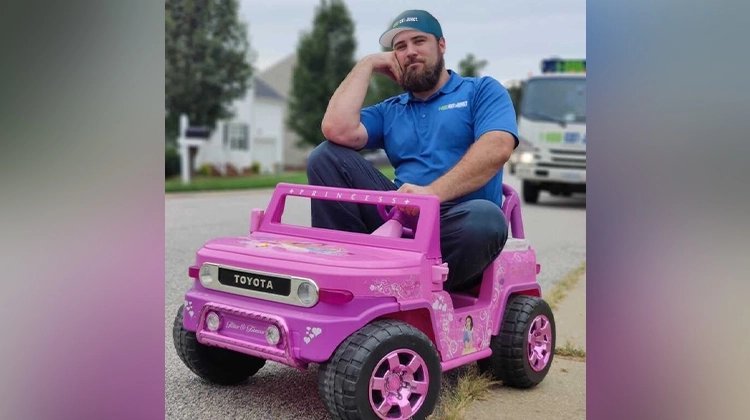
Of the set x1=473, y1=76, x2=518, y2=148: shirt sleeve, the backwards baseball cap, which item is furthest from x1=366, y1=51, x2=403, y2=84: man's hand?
x1=473, y1=76, x2=518, y2=148: shirt sleeve

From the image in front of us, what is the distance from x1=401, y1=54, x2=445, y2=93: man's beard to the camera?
10.9 feet

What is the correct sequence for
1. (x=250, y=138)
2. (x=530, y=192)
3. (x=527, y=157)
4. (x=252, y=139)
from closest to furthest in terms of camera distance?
1. (x=527, y=157)
2. (x=530, y=192)
3. (x=250, y=138)
4. (x=252, y=139)

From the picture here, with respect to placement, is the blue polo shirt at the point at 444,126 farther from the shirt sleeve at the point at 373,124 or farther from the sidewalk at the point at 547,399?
the sidewalk at the point at 547,399

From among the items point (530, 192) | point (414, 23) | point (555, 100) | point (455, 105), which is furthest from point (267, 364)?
point (530, 192)

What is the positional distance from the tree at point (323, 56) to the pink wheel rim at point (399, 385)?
29.0m

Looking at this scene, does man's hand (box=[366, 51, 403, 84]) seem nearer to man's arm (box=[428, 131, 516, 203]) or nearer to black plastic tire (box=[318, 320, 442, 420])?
man's arm (box=[428, 131, 516, 203])

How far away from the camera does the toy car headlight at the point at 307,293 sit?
2.47m

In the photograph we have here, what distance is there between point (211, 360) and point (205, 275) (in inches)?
17.5

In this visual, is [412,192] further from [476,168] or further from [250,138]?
[250,138]

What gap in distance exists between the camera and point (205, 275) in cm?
278
